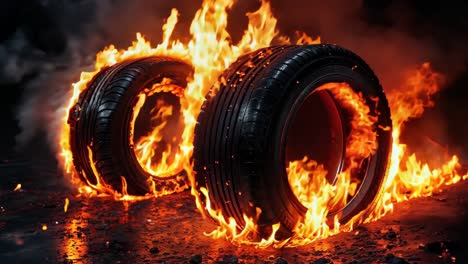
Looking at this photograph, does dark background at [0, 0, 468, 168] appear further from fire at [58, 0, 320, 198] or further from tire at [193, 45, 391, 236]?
tire at [193, 45, 391, 236]

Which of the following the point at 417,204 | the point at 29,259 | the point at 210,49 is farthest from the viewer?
the point at 210,49

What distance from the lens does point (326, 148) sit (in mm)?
5438

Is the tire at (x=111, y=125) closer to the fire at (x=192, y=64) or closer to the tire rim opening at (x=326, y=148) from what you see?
the fire at (x=192, y=64)

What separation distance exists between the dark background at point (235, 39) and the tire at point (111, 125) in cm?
371

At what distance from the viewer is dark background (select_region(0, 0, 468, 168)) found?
9.30m

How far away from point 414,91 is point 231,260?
617 cm

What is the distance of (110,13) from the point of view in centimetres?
1266

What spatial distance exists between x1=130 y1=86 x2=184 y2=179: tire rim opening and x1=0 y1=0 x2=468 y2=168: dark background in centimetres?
265

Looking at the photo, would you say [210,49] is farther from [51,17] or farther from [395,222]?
[51,17]

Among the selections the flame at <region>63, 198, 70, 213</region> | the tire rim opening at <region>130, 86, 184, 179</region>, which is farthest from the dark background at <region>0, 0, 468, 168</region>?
the flame at <region>63, 198, 70, 213</region>

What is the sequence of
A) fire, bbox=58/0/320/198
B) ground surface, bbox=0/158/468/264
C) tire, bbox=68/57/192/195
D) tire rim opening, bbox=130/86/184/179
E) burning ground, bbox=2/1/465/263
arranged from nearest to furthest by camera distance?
1. ground surface, bbox=0/158/468/264
2. burning ground, bbox=2/1/465/263
3. fire, bbox=58/0/320/198
4. tire, bbox=68/57/192/195
5. tire rim opening, bbox=130/86/184/179

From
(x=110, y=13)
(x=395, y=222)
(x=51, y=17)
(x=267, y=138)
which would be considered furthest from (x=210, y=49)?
(x=51, y=17)

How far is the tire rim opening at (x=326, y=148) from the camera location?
5.20 m

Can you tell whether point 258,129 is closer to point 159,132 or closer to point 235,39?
point 159,132
